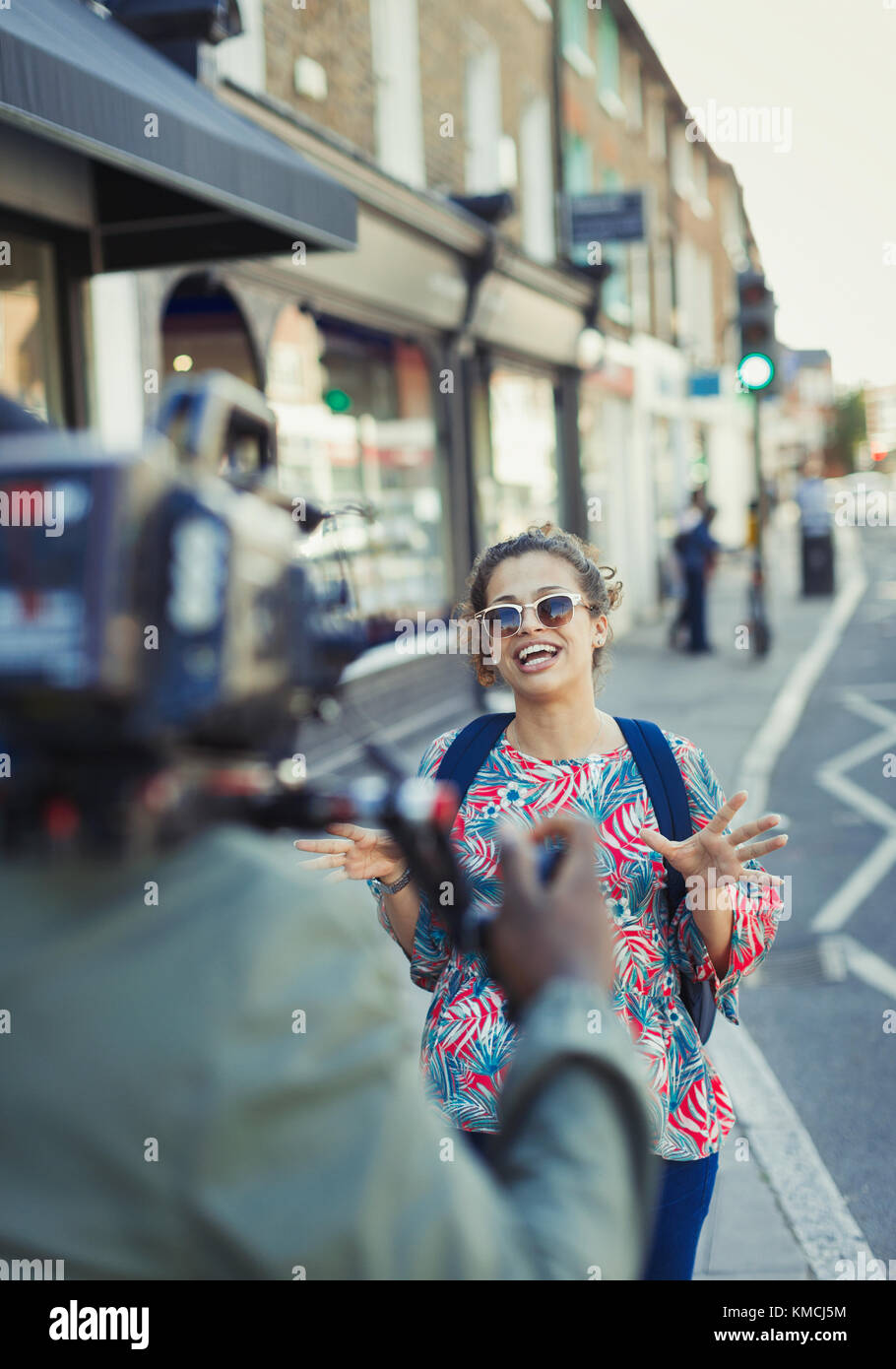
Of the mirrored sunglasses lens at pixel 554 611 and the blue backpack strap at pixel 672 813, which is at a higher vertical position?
the mirrored sunglasses lens at pixel 554 611

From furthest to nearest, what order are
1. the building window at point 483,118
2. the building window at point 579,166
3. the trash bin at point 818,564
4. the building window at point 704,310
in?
the building window at point 704,310
the trash bin at point 818,564
the building window at point 579,166
the building window at point 483,118

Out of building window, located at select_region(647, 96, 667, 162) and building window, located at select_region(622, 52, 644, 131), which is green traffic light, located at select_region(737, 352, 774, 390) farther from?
building window, located at select_region(647, 96, 667, 162)

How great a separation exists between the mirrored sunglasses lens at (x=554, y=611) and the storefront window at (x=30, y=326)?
4.18 metres

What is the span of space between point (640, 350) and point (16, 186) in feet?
61.8

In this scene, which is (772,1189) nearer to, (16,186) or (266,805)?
(266,805)

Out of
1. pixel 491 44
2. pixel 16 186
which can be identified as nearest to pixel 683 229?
pixel 491 44

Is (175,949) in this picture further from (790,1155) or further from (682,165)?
(682,165)

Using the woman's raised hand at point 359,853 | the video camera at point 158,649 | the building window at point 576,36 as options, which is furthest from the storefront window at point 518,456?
the video camera at point 158,649

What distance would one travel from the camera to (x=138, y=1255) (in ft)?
3.04

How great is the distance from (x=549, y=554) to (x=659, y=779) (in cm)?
50

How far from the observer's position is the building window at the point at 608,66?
2130 cm

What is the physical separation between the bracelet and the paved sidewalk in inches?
33.9

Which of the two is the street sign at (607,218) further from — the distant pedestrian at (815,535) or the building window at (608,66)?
the distant pedestrian at (815,535)

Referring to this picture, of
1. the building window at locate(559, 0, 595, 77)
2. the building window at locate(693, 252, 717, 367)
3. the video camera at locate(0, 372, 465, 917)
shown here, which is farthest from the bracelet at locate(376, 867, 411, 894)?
the building window at locate(693, 252, 717, 367)
